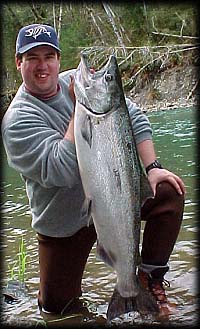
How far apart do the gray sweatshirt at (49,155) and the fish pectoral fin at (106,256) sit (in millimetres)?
192

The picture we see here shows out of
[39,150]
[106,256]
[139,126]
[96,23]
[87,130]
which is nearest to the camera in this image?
[87,130]

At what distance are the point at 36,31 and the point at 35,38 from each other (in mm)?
59

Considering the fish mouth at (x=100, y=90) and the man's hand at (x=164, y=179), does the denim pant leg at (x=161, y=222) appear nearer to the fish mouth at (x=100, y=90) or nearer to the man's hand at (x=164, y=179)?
the man's hand at (x=164, y=179)

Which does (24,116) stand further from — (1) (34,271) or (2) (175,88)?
(2) (175,88)

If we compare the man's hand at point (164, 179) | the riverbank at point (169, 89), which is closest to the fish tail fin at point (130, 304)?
the man's hand at point (164, 179)

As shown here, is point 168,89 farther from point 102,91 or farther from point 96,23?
point 102,91

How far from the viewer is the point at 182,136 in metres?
12.0

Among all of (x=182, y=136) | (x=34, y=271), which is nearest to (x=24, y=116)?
(x=34, y=271)

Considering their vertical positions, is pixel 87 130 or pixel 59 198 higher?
pixel 87 130

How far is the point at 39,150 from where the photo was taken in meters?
2.93

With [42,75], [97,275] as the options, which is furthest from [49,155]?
[97,275]

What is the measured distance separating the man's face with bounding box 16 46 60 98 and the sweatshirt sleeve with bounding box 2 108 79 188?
0.20 m

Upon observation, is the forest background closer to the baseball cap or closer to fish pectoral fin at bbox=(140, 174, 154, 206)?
the baseball cap

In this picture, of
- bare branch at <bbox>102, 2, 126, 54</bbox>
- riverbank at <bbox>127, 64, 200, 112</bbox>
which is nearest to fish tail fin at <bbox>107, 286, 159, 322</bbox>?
riverbank at <bbox>127, 64, 200, 112</bbox>
